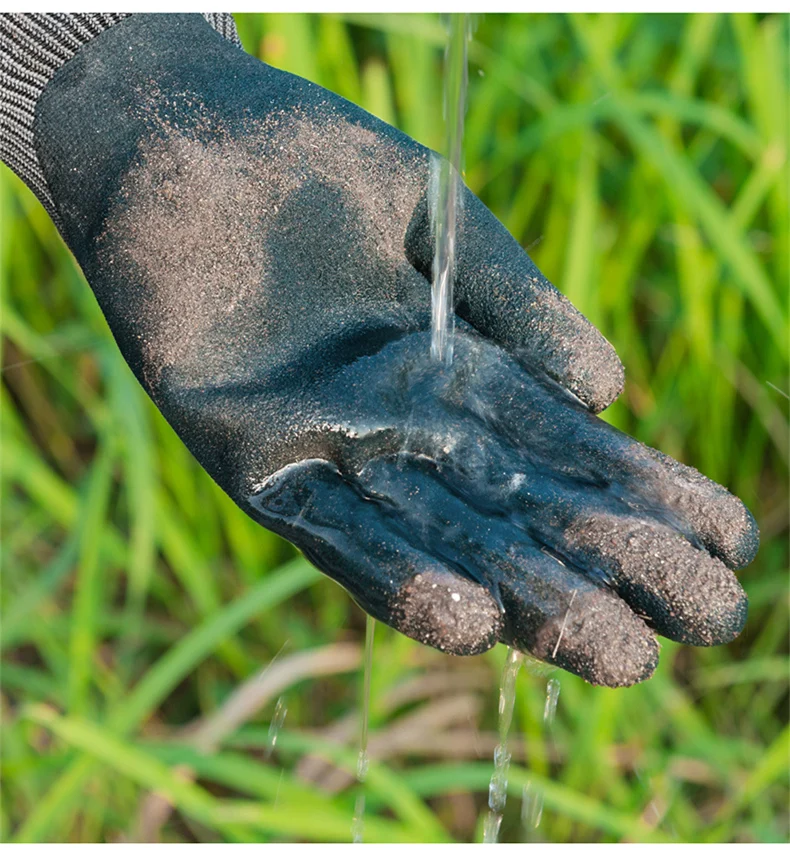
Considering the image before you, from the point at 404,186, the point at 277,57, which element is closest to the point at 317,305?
the point at 404,186

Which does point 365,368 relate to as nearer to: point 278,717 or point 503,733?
point 503,733

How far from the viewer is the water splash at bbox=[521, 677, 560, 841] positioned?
3.81 ft

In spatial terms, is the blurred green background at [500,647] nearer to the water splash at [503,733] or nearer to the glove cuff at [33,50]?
the water splash at [503,733]

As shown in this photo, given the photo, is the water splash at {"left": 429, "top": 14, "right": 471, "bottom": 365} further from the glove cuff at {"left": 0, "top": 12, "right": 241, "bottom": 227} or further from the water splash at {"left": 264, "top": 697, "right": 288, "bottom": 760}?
the water splash at {"left": 264, "top": 697, "right": 288, "bottom": 760}

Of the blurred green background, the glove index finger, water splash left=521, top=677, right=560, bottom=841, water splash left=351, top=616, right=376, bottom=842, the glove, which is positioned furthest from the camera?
the blurred green background

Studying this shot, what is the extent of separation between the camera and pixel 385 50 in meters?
1.72

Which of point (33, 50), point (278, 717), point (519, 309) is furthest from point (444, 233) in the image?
point (278, 717)

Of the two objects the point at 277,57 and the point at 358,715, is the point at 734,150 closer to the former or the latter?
the point at 277,57

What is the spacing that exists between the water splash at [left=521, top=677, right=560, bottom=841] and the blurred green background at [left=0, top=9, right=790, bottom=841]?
1 centimetres

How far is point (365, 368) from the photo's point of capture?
919 millimetres

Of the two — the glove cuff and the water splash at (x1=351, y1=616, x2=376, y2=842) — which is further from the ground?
the glove cuff

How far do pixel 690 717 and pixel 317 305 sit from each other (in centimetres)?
78

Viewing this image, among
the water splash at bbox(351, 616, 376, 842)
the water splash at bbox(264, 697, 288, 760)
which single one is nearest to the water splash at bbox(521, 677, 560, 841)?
the water splash at bbox(351, 616, 376, 842)

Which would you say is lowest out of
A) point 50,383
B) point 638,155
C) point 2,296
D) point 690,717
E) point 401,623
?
point 690,717
